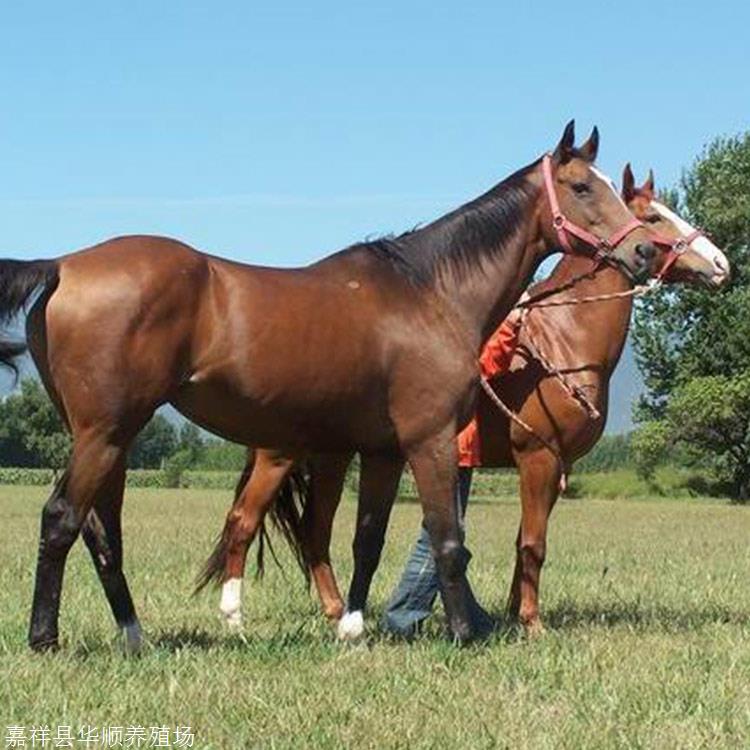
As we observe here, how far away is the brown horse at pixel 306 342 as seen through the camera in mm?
5914

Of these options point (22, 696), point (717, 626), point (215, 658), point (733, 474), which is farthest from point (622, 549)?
point (733, 474)

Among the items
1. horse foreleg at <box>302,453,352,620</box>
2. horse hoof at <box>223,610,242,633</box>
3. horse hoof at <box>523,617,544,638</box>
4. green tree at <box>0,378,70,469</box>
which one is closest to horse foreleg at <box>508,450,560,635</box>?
horse hoof at <box>523,617,544,638</box>

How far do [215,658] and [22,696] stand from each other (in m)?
1.22

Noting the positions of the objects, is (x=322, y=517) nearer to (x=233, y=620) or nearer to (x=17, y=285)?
(x=233, y=620)

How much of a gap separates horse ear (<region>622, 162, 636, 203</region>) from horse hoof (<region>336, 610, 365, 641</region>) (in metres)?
3.20

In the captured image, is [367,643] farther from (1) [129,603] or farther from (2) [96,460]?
(2) [96,460]

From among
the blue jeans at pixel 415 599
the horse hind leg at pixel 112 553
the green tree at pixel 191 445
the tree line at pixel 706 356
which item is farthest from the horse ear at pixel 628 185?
the green tree at pixel 191 445

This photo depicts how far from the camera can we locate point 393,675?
5.89m

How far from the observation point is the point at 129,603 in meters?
6.58

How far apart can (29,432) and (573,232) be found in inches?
3068

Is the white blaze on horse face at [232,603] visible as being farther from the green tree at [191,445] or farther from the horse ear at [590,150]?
the green tree at [191,445]

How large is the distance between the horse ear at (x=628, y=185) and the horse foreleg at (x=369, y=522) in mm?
2547

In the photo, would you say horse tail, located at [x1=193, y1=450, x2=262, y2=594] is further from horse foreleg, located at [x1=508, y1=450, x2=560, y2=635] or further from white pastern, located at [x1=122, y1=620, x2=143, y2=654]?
white pastern, located at [x1=122, y1=620, x2=143, y2=654]

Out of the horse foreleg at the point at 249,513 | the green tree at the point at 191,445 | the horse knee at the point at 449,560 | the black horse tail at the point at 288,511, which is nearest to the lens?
the horse knee at the point at 449,560
